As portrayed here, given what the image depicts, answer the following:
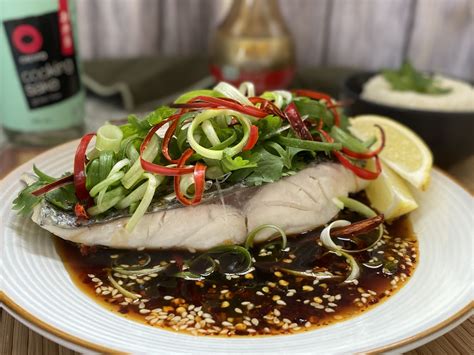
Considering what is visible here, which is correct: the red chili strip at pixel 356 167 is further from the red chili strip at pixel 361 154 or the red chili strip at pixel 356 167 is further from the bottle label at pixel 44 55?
the bottle label at pixel 44 55

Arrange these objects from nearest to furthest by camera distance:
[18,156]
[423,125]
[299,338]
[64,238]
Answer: [299,338] → [64,238] → [423,125] → [18,156]

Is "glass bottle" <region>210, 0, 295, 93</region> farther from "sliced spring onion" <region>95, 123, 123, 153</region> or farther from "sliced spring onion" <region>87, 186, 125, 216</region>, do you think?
"sliced spring onion" <region>87, 186, 125, 216</region>

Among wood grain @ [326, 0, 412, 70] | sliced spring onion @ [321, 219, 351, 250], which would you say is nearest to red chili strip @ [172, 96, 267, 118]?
sliced spring onion @ [321, 219, 351, 250]

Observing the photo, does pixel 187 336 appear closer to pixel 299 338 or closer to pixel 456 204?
pixel 299 338

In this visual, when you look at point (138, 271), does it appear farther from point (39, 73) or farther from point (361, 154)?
point (39, 73)

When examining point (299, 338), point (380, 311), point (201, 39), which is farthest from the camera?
point (201, 39)

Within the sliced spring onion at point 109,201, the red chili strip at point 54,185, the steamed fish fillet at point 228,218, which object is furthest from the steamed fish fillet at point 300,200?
the red chili strip at point 54,185

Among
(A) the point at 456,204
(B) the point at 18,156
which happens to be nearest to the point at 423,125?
(A) the point at 456,204
